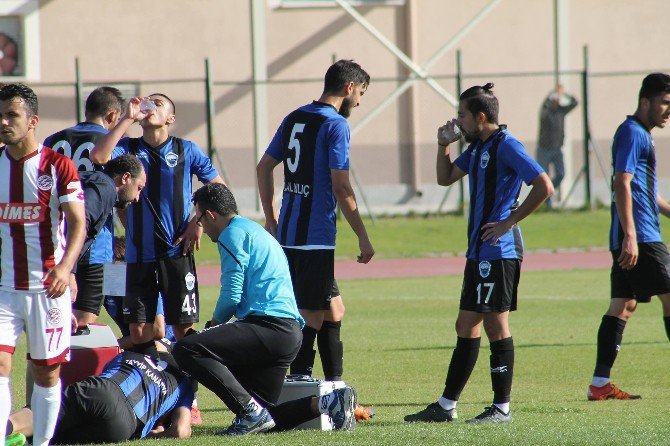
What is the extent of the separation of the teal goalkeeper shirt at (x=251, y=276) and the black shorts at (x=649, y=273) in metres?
2.59

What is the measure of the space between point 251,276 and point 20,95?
181 cm

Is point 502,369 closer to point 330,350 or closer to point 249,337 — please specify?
point 330,350

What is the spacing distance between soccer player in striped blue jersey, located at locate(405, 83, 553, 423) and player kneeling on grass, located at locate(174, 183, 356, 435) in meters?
0.78

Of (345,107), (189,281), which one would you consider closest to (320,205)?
(345,107)

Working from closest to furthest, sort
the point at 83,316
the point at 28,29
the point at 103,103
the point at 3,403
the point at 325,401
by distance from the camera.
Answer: the point at 3,403 → the point at 325,401 → the point at 83,316 → the point at 103,103 → the point at 28,29

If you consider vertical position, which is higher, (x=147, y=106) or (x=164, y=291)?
(x=147, y=106)

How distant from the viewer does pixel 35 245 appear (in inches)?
245

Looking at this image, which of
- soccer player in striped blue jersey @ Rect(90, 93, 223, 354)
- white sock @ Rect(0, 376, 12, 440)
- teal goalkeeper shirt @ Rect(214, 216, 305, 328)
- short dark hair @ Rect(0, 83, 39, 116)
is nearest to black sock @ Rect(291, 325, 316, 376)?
teal goalkeeper shirt @ Rect(214, 216, 305, 328)

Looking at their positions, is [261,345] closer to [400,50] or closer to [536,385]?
[536,385]

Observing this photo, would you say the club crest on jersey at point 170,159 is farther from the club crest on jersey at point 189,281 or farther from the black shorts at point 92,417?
the black shorts at point 92,417

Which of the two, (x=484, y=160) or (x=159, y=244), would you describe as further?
(x=159, y=244)

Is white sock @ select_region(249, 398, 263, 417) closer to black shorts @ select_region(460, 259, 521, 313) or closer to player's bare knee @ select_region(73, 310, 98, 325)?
black shorts @ select_region(460, 259, 521, 313)

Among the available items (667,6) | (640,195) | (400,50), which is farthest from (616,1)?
(640,195)

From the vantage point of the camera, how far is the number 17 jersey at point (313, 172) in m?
7.92
